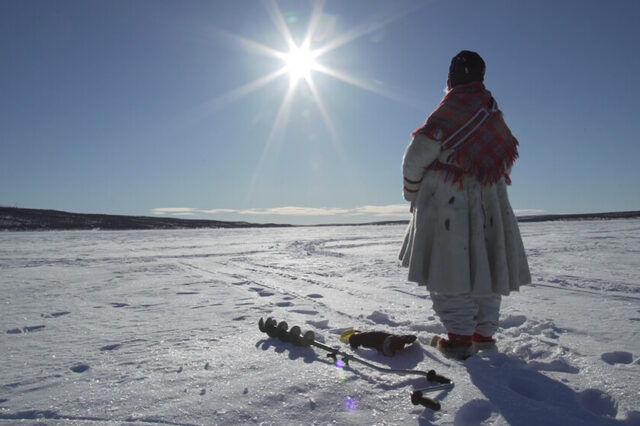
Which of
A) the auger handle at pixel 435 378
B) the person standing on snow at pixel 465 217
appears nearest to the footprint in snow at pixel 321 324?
the person standing on snow at pixel 465 217

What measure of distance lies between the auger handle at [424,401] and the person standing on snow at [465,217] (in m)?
0.81

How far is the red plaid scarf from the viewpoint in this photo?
2.22 meters

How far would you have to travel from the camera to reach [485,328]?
2.35 m

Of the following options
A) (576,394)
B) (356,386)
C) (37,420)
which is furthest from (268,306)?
(576,394)

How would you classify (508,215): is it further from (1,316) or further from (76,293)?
(76,293)

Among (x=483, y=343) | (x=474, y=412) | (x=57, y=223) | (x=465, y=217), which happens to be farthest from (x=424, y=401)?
(x=57, y=223)

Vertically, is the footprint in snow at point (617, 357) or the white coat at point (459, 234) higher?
the white coat at point (459, 234)

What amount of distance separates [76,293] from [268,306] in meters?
2.67

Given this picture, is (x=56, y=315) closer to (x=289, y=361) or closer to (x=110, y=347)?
(x=110, y=347)

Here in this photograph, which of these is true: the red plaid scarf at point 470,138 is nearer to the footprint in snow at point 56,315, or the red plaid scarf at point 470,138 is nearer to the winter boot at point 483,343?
the winter boot at point 483,343

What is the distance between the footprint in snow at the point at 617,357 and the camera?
2.14 metres

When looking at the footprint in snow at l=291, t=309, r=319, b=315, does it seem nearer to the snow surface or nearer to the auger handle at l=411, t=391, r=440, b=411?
the snow surface

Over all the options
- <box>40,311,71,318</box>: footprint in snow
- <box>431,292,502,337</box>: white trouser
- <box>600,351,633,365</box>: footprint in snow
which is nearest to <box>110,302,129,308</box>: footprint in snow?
<box>40,311,71,318</box>: footprint in snow

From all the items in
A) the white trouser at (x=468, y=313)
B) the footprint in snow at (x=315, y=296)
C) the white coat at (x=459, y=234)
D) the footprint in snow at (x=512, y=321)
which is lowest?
the footprint in snow at (x=315, y=296)
